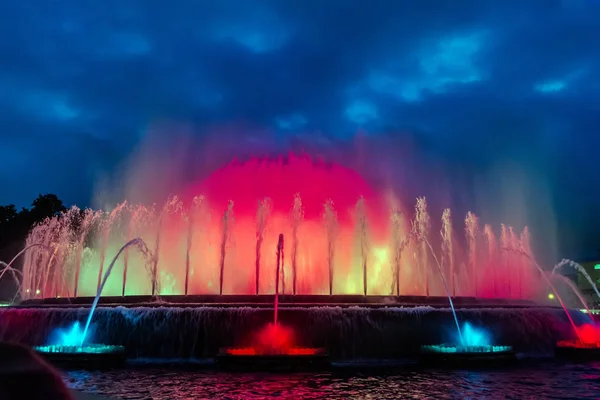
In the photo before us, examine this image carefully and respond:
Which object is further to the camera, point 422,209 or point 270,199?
point 422,209

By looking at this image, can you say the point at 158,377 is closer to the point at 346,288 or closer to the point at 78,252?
the point at 346,288

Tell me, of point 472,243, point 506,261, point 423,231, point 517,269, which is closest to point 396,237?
point 423,231

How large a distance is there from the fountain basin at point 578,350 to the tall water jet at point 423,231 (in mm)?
19476

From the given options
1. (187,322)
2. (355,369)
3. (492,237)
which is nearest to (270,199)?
(492,237)

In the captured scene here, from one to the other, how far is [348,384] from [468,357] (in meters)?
5.52

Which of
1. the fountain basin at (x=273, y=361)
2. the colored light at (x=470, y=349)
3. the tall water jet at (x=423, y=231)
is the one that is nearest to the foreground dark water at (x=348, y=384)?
the fountain basin at (x=273, y=361)

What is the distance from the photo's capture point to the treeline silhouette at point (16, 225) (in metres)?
55.0

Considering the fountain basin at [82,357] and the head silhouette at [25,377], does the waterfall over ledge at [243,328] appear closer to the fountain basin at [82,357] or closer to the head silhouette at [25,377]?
the fountain basin at [82,357]

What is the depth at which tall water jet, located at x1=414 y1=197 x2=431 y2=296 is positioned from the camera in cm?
4303

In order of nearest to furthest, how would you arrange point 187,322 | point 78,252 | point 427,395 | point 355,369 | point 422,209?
point 427,395, point 355,369, point 187,322, point 78,252, point 422,209

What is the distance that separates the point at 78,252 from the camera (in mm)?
45031

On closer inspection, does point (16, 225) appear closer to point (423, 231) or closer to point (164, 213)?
point (164, 213)

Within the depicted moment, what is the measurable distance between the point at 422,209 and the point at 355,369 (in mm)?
35221

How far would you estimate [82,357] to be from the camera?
16297 mm
